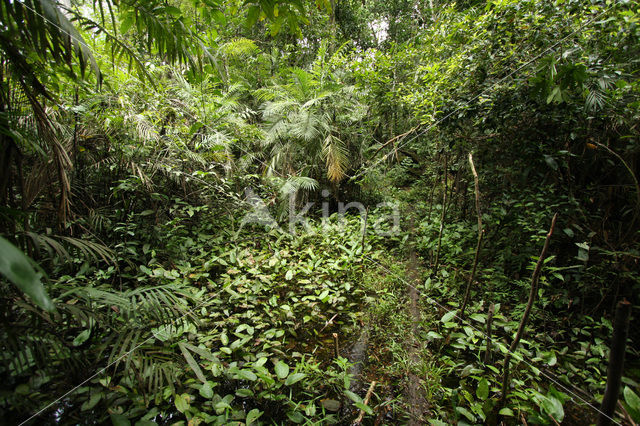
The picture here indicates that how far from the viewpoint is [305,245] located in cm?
355

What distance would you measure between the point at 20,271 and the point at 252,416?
4.32ft

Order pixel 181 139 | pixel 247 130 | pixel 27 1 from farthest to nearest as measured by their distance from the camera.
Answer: pixel 247 130 < pixel 181 139 < pixel 27 1

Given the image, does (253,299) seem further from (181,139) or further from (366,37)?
(366,37)

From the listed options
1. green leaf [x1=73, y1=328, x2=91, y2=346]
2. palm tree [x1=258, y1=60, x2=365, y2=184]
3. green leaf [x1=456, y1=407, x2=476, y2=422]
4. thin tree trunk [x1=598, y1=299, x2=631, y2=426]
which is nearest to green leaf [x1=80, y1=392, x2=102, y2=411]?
green leaf [x1=73, y1=328, x2=91, y2=346]

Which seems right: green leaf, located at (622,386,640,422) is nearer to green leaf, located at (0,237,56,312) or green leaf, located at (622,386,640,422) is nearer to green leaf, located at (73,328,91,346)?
green leaf, located at (0,237,56,312)

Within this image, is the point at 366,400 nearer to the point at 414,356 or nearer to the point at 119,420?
the point at 414,356

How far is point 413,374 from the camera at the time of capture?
1730 mm

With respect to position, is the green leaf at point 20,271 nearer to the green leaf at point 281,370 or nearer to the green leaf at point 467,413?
the green leaf at point 281,370

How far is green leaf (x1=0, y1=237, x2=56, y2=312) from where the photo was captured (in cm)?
41

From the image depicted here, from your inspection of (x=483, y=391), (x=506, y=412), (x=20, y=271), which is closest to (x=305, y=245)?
(x=483, y=391)

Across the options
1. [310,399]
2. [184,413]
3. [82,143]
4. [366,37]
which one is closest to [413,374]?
[310,399]

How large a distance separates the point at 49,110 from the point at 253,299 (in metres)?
2.49

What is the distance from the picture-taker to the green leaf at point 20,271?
410mm

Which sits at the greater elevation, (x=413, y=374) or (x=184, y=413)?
(x=184, y=413)
